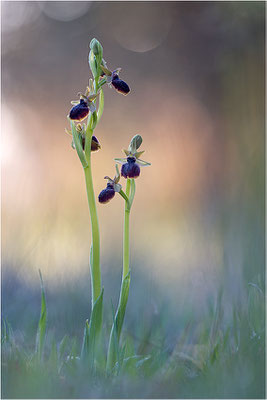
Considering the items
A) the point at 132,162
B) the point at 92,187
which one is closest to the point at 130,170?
the point at 132,162

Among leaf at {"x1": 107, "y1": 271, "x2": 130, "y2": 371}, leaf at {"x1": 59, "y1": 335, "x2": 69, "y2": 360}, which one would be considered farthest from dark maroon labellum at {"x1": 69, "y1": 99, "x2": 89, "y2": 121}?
leaf at {"x1": 59, "y1": 335, "x2": 69, "y2": 360}

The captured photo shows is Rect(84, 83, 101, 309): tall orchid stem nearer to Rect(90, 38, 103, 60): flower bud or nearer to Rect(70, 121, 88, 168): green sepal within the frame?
Rect(70, 121, 88, 168): green sepal

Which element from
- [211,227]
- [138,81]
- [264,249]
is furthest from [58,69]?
[264,249]

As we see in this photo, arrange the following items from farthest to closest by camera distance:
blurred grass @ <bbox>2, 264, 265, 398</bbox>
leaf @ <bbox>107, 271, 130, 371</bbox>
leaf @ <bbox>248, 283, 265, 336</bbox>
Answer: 1. leaf @ <bbox>107, 271, 130, 371</bbox>
2. leaf @ <bbox>248, 283, 265, 336</bbox>
3. blurred grass @ <bbox>2, 264, 265, 398</bbox>

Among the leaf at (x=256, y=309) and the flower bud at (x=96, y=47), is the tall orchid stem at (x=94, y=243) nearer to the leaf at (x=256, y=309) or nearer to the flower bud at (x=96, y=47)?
the flower bud at (x=96, y=47)

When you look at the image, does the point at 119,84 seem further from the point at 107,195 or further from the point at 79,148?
the point at 107,195
